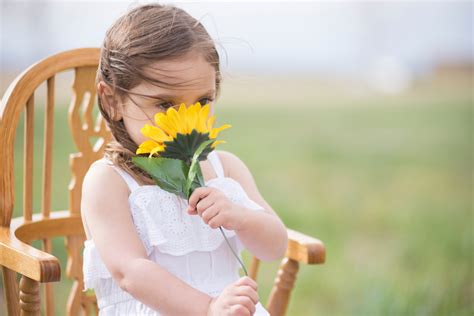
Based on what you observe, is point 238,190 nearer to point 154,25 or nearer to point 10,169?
point 154,25

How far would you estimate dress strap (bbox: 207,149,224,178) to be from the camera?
1643mm

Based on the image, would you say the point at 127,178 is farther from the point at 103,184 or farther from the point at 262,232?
the point at 262,232

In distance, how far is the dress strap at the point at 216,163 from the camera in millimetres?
1643

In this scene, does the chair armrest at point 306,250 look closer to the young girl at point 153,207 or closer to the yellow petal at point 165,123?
the young girl at point 153,207

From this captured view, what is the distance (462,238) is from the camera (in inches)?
151

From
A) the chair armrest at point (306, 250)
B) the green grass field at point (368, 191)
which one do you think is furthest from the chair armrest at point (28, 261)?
the green grass field at point (368, 191)

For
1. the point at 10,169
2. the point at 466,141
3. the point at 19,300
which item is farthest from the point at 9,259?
the point at 466,141

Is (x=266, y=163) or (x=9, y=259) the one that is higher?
(x=9, y=259)

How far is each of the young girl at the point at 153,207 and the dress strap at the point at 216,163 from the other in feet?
0.29

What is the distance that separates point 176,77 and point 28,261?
463mm

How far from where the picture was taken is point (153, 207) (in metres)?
1.48

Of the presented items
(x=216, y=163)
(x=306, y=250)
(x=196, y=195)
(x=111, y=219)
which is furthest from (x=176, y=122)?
(x=306, y=250)

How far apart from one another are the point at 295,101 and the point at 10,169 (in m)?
5.15

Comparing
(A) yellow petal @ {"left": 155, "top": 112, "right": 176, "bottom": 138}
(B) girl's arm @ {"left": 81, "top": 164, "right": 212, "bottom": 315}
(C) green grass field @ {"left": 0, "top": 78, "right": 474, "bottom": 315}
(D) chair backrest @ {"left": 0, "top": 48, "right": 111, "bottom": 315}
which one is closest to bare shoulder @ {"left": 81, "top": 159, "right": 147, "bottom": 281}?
(B) girl's arm @ {"left": 81, "top": 164, "right": 212, "bottom": 315}
